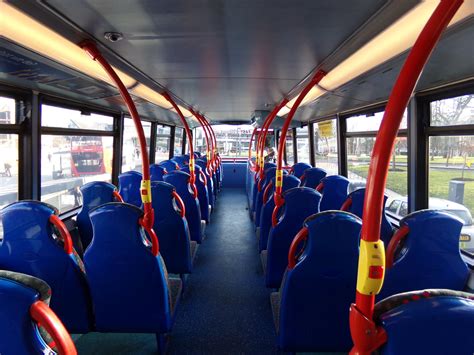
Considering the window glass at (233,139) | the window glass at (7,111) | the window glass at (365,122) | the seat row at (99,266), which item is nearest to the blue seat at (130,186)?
the window glass at (7,111)

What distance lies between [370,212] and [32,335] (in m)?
1.00

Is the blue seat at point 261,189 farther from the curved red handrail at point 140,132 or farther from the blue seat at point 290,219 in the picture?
the curved red handrail at point 140,132

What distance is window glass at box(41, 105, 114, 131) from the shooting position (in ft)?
12.1

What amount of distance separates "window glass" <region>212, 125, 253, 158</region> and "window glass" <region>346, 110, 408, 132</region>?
6830 millimetres

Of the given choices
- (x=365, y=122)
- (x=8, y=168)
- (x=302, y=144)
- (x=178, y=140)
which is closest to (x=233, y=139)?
(x=178, y=140)

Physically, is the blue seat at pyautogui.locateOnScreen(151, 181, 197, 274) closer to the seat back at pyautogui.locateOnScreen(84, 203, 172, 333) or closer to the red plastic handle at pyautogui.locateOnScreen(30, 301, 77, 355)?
the seat back at pyautogui.locateOnScreen(84, 203, 172, 333)

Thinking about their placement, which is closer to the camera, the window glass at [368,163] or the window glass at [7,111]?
the window glass at [7,111]

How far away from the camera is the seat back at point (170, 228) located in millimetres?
3271

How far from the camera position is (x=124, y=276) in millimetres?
2141

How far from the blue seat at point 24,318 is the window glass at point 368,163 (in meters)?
2.68

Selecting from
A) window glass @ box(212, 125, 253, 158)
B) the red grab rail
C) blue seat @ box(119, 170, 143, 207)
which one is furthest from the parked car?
window glass @ box(212, 125, 253, 158)

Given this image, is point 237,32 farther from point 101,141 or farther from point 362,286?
point 101,141

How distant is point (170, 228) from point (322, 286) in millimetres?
1835

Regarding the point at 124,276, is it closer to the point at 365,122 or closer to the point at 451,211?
the point at 451,211
